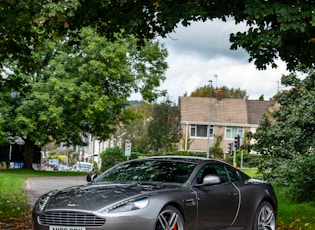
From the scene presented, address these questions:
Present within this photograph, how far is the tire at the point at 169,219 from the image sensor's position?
8156mm

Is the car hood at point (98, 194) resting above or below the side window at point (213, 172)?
below

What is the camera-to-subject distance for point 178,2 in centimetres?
1216

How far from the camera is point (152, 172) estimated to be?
9375 millimetres

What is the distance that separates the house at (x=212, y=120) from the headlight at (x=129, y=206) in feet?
242

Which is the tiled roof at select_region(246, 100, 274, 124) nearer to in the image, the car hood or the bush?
the bush

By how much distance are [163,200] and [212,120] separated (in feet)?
248

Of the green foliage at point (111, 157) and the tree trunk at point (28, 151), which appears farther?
the green foliage at point (111, 157)

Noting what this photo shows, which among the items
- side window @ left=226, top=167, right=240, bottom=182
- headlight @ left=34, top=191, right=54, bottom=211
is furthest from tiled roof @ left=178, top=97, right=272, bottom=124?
headlight @ left=34, top=191, right=54, bottom=211

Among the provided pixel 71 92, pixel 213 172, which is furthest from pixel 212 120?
pixel 213 172

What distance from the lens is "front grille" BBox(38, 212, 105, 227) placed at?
7.96 metres

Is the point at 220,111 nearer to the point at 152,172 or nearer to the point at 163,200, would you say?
the point at 152,172

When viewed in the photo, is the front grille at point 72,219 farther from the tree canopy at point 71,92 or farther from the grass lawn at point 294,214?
the tree canopy at point 71,92

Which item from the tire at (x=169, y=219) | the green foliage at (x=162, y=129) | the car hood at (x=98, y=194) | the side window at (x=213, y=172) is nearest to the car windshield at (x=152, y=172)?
the side window at (x=213, y=172)

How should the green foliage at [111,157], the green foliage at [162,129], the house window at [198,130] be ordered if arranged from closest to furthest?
the green foliage at [111,157] → the green foliage at [162,129] → the house window at [198,130]
